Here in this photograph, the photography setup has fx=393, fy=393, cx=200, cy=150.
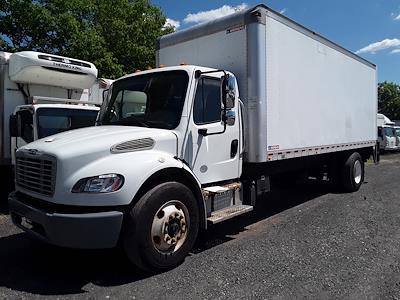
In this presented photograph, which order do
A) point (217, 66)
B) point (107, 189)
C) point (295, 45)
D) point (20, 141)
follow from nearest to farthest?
point (107, 189) < point (217, 66) < point (295, 45) < point (20, 141)

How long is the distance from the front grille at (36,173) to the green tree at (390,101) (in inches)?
2838

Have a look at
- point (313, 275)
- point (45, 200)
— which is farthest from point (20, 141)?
point (313, 275)

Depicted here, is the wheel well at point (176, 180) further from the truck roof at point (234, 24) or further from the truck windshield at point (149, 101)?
the truck roof at point (234, 24)

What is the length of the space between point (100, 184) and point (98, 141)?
0.55m

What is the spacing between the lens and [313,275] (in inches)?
178

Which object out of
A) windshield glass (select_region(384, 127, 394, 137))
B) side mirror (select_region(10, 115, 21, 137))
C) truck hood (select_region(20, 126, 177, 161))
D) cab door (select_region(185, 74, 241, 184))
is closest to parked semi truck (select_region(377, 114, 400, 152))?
windshield glass (select_region(384, 127, 394, 137))

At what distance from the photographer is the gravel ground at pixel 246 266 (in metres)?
4.11

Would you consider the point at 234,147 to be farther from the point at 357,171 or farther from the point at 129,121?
the point at 357,171

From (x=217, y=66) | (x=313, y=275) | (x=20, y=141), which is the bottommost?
(x=313, y=275)

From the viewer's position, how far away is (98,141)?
439cm

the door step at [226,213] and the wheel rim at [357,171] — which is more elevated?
the wheel rim at [357,171]

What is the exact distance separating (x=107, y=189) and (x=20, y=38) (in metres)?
15.3

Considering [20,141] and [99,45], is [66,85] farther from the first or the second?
[99,45]

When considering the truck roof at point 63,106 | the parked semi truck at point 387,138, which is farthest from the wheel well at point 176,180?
the parked semi truck at point 387,138
